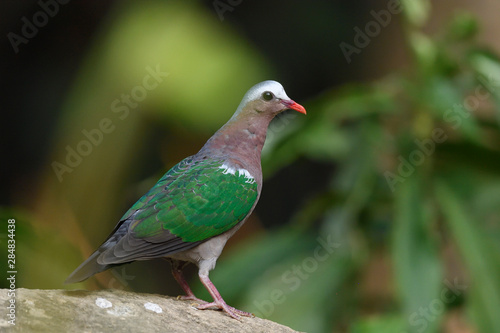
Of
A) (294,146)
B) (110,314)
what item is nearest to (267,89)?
(110,314)

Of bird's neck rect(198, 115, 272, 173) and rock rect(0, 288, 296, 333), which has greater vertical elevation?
bird's neck rect(198, 115, 272, 173)

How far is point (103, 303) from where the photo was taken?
2186 millimetres

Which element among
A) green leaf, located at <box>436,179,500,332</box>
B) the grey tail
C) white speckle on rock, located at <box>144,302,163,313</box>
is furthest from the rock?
green leaf, located at <box>436,179,500,332</box>

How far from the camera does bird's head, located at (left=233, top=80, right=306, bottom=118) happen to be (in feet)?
6.77

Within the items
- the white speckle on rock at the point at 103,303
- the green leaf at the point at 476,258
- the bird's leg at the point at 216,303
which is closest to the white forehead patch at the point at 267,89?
the bird's leg at the point at 216,303

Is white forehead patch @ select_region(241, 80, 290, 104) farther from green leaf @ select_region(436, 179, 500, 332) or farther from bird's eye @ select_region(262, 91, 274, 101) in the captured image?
green leaf @ select_region(436, 179, 500, 332)

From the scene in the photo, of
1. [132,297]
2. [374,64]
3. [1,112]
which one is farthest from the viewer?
[374,64]

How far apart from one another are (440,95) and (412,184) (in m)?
0.55

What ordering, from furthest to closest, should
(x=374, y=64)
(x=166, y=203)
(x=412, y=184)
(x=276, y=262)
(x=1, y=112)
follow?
(x=374, y=64)
(x=1, y=112)
(x=276, y=262)
(x=412, y=184)
(x=166, y=203)

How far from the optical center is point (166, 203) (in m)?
2.10

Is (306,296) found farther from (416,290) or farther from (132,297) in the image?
(132,297)

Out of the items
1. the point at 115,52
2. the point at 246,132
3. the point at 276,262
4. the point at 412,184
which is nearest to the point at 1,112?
the point at 115,52

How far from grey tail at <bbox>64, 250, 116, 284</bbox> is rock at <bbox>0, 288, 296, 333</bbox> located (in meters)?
0.14

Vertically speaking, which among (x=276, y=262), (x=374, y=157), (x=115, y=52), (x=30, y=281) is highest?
(x=115, y=52)
